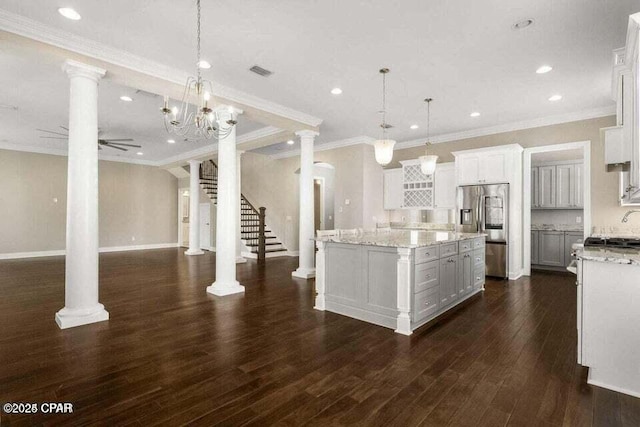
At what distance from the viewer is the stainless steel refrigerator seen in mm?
A: 5852

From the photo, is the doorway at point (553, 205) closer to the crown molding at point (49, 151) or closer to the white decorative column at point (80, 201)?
the white decorative column at point (80, 201)

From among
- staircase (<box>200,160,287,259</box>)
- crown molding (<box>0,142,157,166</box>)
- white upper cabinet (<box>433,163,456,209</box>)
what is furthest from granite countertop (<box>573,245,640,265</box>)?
crown molding (<box>0,142,157,166</box>)

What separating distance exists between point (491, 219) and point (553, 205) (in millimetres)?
2079

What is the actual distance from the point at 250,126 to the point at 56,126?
170 inches

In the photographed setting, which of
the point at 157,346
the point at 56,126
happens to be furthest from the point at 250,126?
the point at 157,346

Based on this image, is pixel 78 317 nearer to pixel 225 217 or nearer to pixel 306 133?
pixel 225 217

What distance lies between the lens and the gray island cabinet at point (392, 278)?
3264 mm

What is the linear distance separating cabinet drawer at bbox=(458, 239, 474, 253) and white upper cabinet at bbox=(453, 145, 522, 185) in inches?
85.1

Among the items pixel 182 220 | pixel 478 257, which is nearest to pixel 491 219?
pixel 478 257

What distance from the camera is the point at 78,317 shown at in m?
3.41

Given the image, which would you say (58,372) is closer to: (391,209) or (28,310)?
(28,310)

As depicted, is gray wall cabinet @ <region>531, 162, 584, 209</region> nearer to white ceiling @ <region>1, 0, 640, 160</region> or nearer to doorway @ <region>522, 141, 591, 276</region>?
doorway @ <region>522, 141, 591, 276</region>

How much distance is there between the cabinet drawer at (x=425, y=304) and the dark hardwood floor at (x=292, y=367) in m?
0.18

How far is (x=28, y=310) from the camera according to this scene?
3.94 m
